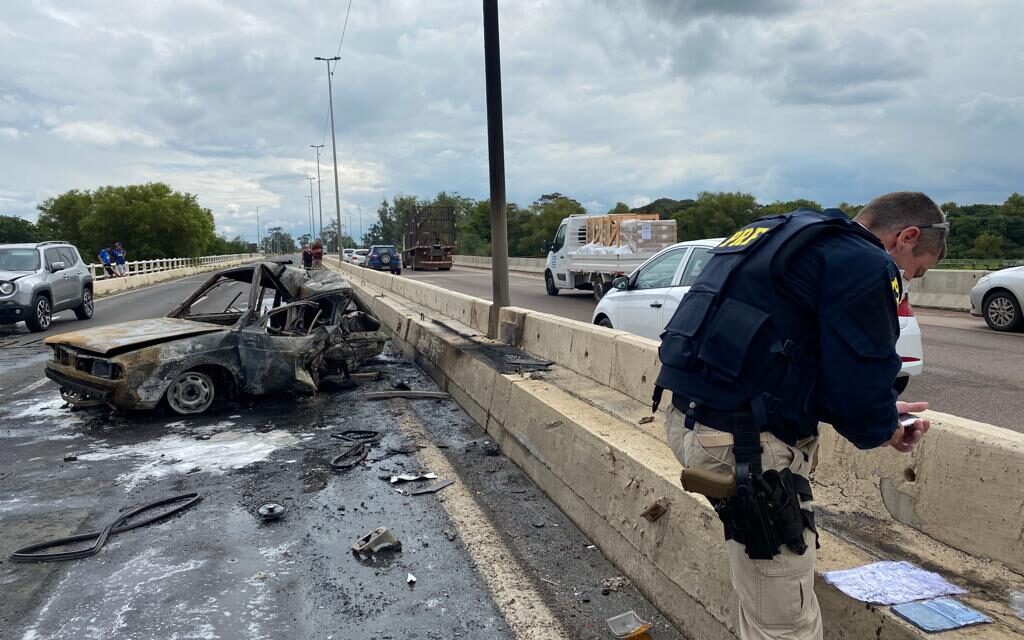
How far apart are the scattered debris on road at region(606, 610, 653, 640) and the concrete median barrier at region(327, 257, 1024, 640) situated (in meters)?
0.17

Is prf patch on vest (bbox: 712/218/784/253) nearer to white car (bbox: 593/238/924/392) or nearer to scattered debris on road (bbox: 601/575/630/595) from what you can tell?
scattered debris on road (bbox: 601/575/630/595)

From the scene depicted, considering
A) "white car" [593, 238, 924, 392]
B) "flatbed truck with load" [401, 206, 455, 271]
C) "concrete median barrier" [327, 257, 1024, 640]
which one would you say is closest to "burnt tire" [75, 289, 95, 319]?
"white car" [593, 238, 924, 392]

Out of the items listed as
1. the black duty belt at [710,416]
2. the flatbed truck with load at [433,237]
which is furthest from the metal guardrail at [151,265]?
the black duty belt at [710,416]

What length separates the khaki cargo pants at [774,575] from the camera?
2176 millimetres

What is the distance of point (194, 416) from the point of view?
7527 mm

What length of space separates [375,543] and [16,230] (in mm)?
125011

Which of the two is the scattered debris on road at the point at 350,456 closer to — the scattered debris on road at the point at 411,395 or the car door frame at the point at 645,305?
the scattered debris on road at the point at 411,395

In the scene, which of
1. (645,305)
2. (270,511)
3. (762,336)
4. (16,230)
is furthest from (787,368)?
(16,230)

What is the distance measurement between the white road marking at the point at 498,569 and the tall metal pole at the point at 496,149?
3.83 metres

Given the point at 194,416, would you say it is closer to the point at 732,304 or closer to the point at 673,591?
the point at 673,591

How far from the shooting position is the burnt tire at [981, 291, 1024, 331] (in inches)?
469

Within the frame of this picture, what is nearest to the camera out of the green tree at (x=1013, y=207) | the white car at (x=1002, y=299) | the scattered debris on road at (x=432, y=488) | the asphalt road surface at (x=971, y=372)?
the scattered debris on road at (x=432, y=488)

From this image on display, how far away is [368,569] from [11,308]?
14.1 m

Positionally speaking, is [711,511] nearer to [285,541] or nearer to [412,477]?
[285,541]
